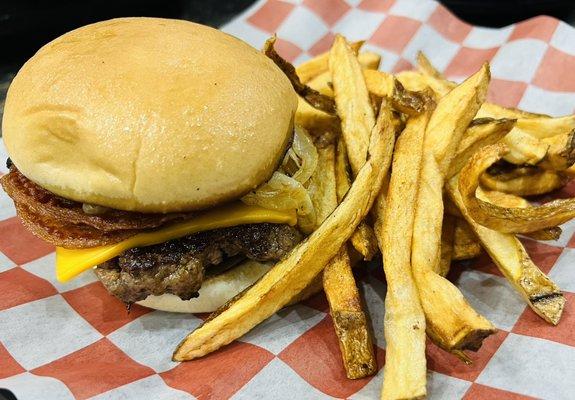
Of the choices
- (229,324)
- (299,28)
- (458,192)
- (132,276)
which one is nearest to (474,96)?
(458,192)

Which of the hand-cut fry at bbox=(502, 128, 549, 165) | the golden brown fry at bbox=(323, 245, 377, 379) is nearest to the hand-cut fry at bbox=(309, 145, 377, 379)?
the golden brown fry at bbox=(323, 245, 377, 379)

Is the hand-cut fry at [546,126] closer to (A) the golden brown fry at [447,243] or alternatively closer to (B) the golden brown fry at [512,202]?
(B) the golden brown fry at [512,202]

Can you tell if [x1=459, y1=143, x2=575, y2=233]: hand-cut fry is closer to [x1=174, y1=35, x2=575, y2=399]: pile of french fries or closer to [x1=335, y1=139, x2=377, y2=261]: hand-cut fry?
[x1=174, y1=35, x2=575, y2=399]: pile of french fries

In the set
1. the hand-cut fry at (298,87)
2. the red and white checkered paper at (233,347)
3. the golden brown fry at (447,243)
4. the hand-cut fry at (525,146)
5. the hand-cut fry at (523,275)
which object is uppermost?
the hand-cut fry at (525,146)

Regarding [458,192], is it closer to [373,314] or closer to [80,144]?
[373,314]

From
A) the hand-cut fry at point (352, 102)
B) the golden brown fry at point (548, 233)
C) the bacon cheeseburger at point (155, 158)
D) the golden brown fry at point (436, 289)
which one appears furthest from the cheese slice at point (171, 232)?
the golden brown fry at point (548, 233)

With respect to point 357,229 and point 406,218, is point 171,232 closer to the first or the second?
point 357,229
